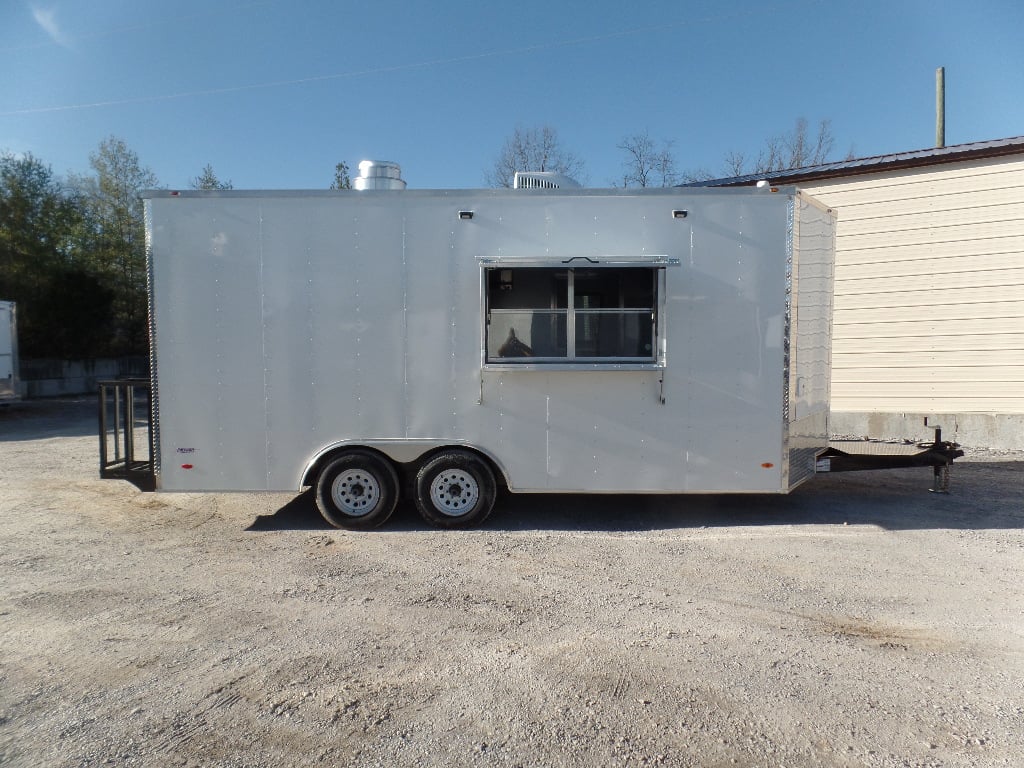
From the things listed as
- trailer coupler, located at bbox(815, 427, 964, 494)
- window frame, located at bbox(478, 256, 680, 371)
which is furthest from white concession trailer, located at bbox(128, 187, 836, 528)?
trailer coupler, located at bbox(815, 427, 964, 494)

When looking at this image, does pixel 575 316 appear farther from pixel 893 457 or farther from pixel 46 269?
pixel 46 269

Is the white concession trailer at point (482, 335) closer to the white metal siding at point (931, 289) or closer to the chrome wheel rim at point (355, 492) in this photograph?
the chrome wheel rim at point (355, 492)

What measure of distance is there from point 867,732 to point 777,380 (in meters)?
3.38

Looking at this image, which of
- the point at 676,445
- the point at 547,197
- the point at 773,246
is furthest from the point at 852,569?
the point at 547,197

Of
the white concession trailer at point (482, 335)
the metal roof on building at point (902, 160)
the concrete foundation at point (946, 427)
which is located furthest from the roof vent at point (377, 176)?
the concrete foundation at point (946, 427)

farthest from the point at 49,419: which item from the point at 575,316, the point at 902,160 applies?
the point at 902,160

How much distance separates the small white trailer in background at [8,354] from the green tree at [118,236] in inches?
319

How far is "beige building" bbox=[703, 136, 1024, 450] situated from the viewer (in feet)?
30.9

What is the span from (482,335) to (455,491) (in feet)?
4.79

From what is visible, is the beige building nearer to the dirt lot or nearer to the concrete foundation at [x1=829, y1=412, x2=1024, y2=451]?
the concrete foundation at [x1=829, y1=412, x2=1024, y2=451]

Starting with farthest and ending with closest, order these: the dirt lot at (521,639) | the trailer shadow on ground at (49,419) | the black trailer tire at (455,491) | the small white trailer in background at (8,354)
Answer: the small white trailer in background at (8,354)
the trailer shadow on ground at (49,419)
the black trailer tire at (455,491)
the dirt lot at (521,639)

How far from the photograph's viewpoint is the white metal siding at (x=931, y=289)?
9.44 metres

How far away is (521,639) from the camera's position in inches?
146

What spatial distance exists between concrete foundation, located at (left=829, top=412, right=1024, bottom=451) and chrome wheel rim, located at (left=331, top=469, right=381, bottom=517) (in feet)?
25.4
